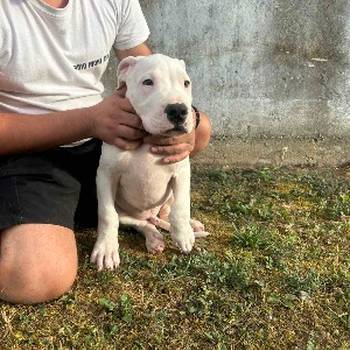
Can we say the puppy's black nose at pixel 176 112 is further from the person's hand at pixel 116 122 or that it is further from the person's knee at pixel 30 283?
the person's knee at pixel 30 283

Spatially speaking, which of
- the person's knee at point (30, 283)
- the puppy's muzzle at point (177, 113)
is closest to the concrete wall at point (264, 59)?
the puppy's muzzle at point (177, 113)

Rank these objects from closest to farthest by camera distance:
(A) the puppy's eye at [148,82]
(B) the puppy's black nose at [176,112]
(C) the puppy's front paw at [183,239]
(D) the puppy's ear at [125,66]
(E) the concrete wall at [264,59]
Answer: (B) the puppy's black nose at [176,112] < (A) the puppy's eye at [148,82] < (D) the puppy's ear at [125,66] < (C) the puppy's front paw at [183,239] < (E) the concrete wall at [264,59]

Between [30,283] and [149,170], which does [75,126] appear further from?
[30,283]

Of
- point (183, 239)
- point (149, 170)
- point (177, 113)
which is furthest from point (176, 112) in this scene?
point (183, 239)

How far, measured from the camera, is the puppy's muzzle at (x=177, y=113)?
99.7 inches

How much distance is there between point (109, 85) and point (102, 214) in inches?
57.8

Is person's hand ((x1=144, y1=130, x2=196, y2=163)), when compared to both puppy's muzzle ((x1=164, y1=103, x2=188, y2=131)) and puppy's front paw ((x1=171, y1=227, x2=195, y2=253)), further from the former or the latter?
puppy's front paw ((x1=171, y1=227, x2=195, y2=253))

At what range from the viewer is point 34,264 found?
101 inches

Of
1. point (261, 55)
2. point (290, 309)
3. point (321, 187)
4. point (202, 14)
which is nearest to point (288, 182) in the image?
point (321, 187)

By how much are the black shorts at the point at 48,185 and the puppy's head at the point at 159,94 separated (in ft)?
1.49

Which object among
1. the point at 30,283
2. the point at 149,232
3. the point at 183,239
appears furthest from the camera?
the point at 149,232

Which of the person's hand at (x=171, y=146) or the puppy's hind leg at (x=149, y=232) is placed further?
the puppy's hind leg at (x=149, y=232)

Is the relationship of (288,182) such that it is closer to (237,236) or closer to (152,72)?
(237,236)

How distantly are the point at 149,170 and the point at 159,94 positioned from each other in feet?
1.21
